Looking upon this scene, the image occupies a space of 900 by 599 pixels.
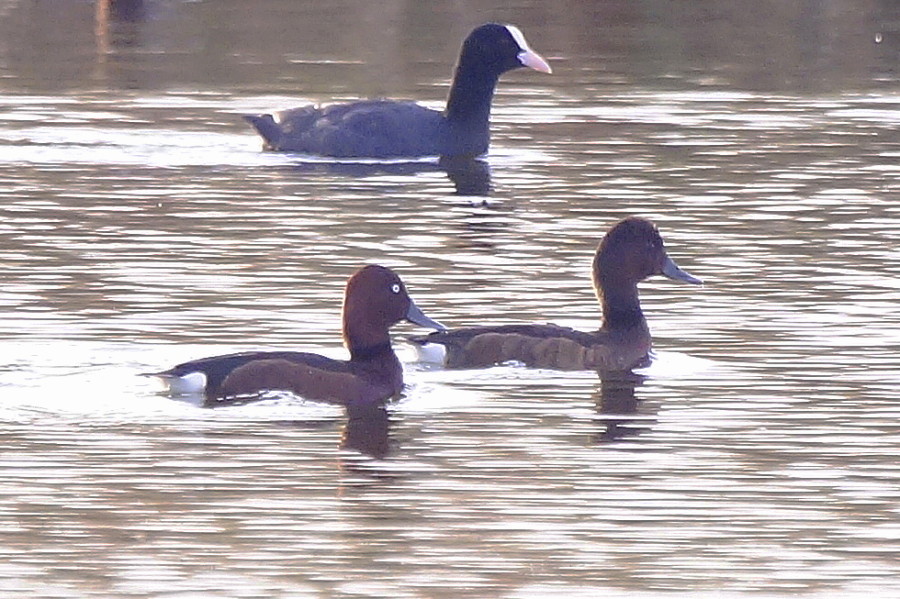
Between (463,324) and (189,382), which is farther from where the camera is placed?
(463,324)

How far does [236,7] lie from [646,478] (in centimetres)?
2304

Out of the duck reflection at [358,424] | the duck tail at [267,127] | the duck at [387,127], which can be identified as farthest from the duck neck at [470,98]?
the duck reflection at [358,424]

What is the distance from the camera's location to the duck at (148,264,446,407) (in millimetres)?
11914

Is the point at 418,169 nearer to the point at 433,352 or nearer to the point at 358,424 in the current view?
the point at 433,352

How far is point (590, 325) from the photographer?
14.1 meters

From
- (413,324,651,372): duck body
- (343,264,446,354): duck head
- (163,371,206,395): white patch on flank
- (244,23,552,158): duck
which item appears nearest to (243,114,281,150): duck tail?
(244,23,552,158): duck

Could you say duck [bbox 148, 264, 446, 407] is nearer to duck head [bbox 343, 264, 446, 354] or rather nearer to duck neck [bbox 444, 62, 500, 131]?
duck head [bbox 343, 264, 446, 354]

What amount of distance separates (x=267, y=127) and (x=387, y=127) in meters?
1.00

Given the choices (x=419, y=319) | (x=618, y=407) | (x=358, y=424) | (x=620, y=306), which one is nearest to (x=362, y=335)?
(x=419, y=319)

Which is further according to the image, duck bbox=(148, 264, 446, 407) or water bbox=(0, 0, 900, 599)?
duck bbox=(148, 264, 446, 407)

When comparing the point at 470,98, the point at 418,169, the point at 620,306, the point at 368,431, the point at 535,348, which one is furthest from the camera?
the point at 470,98

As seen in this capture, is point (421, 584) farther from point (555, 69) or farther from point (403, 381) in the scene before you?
point (555, 69)

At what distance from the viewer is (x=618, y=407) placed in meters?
12.2

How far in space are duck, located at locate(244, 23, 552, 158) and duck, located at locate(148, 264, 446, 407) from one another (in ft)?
29.8
